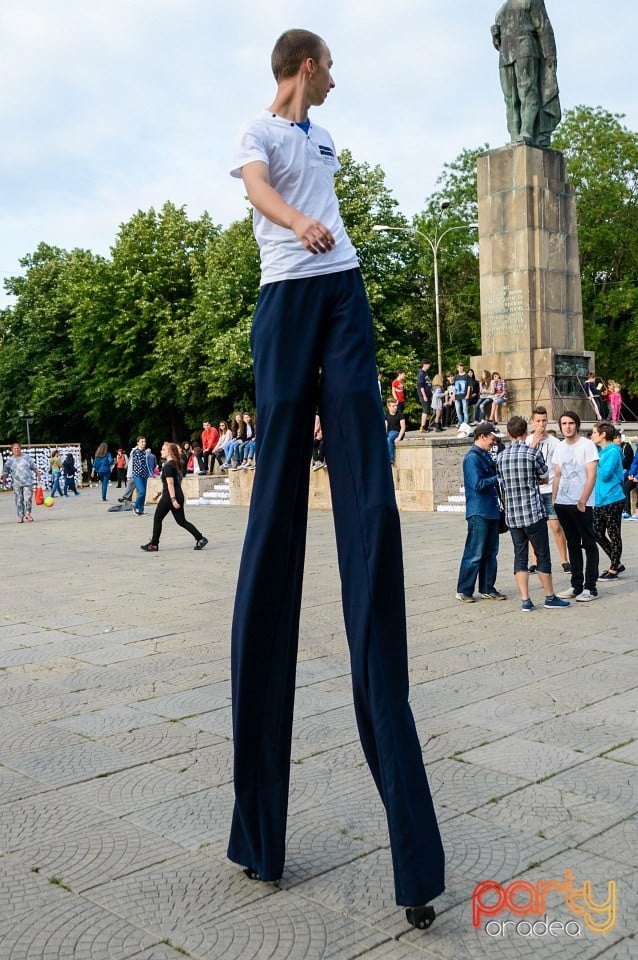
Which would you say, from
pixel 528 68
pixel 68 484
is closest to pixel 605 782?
pixel 528 68

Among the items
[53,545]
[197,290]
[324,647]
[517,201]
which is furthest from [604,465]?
[197,290]

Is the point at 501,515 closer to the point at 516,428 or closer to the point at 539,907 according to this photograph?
the point at 516,428

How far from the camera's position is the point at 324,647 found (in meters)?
7.39

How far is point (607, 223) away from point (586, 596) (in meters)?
39.5

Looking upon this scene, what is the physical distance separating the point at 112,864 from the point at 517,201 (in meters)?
23.7

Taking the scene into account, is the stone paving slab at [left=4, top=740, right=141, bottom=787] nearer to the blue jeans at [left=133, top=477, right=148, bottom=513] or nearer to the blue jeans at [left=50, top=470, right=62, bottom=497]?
the blue jeans at [left=133, top=477, right=148, bottom=513]

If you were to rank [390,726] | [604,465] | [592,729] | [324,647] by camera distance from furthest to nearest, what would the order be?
1. [604,465]
2. [324,647]
3. [592,729]
4. [390,726]

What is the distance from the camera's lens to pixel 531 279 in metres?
24.8

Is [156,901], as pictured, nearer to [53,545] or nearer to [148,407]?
[53,545]

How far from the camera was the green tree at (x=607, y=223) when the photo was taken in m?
45.0

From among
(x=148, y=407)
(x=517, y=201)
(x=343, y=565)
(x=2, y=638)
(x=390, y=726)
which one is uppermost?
(x=517, y=201)

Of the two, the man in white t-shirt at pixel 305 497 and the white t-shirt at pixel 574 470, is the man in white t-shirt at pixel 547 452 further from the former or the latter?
the man in white t-shirt at pixel 305 497

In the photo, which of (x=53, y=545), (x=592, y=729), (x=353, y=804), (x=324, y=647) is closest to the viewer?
(x=353, y=804)

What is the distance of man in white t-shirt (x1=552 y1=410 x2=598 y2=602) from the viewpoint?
955 cm
